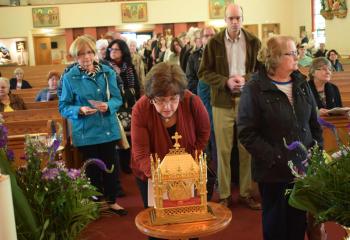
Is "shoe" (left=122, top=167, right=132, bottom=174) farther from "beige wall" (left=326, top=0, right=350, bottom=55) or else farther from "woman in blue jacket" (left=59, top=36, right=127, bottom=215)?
"beige wall" (left=326, top=0, right=350, bottom=55)

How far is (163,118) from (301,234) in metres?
1.03

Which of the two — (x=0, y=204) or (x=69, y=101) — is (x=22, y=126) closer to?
(x=69, y=101)

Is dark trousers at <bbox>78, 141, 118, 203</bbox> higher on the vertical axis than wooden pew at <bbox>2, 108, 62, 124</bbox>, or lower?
lower

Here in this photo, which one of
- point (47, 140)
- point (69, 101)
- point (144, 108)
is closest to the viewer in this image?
point (47, 140)

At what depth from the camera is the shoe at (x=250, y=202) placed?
406 cm

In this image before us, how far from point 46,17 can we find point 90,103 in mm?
16467

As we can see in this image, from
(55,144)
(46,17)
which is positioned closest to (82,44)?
(55,144)

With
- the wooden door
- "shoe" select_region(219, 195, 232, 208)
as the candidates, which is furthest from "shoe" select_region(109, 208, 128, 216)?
the wooden door

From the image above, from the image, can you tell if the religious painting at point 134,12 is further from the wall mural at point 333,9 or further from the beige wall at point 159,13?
the wall mural at point 333,9

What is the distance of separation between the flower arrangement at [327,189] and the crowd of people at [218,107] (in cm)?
101

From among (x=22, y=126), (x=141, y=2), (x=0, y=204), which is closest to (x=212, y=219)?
(x=0, y=204)

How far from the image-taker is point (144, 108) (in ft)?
7.89

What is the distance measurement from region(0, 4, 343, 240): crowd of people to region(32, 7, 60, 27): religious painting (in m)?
13.9

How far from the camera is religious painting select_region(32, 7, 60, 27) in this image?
19016 millimetres
